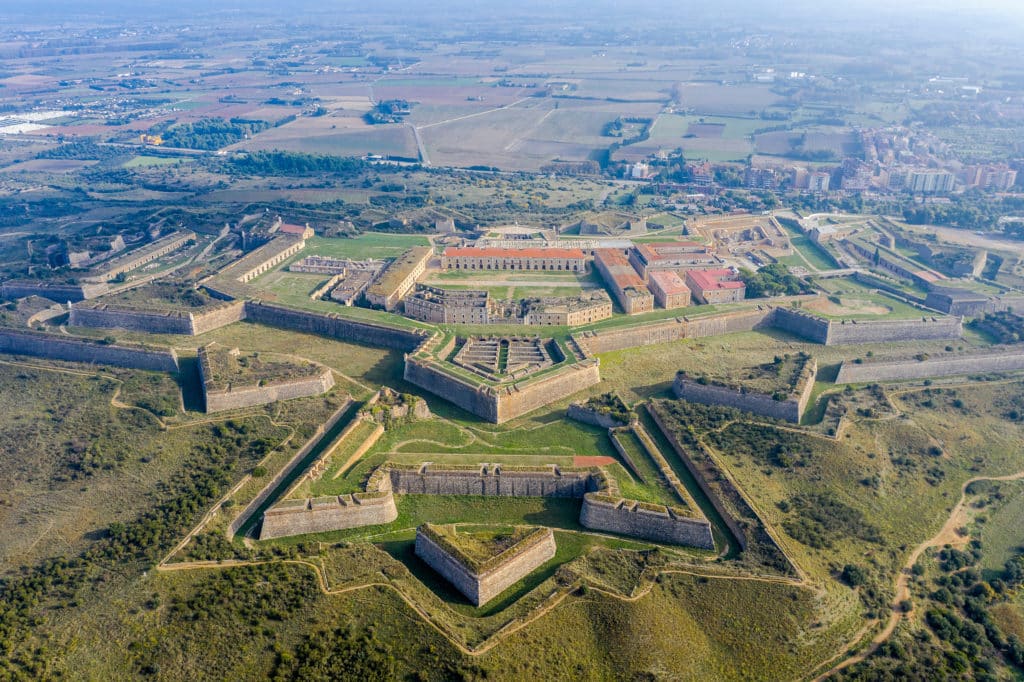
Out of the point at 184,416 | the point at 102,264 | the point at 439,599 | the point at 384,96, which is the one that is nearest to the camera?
the point at 439,599

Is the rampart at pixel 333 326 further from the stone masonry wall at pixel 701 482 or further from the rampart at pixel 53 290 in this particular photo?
the stone masonry wall at pixel 701 482

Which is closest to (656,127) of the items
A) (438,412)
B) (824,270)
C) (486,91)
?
(486,91)

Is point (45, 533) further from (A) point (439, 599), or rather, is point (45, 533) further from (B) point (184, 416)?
(A) point (439, 599)

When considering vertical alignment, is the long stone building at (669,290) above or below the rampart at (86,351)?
above

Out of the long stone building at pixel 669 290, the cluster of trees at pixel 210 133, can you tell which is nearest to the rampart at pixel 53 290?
the long stone building at pixel 669 290

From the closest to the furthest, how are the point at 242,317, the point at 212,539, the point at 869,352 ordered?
the point at 212,539 → the point at 869,352 → the point at 242,317

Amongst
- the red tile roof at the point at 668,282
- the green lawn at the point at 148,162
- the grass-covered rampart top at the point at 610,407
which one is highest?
the red tile roof at the point at 668,282

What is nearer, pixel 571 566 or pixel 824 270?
pixel 571 566
